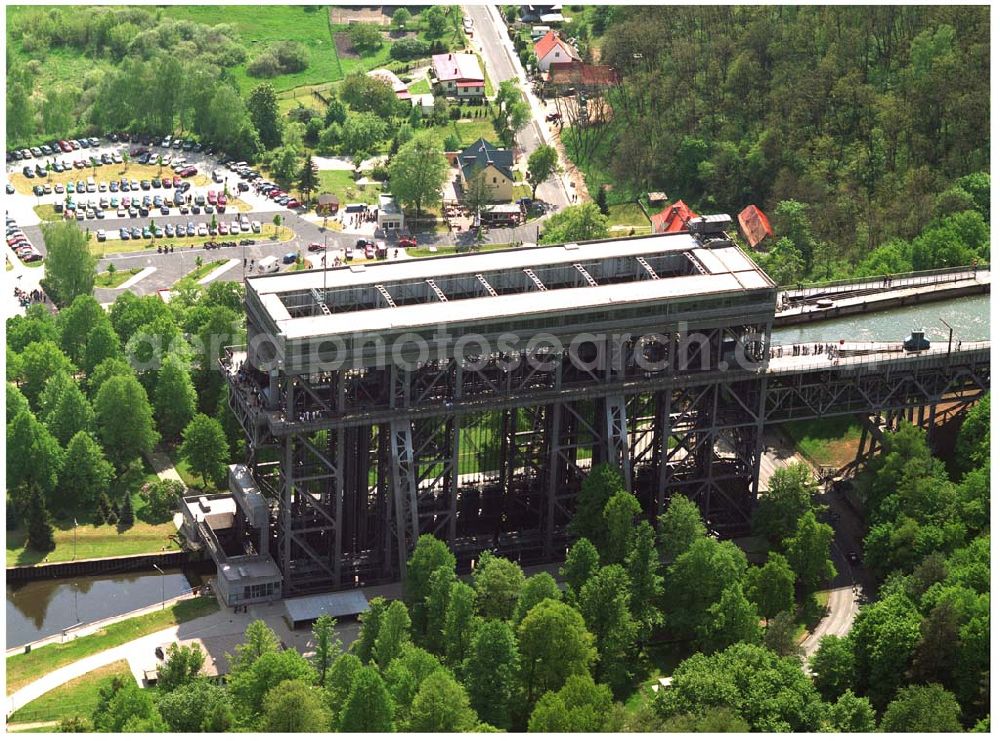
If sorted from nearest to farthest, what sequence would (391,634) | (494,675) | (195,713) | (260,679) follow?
(195,713) → (260,679) → (494,675) → (391,634)

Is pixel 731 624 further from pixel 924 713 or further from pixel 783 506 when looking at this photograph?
pixel 783 506

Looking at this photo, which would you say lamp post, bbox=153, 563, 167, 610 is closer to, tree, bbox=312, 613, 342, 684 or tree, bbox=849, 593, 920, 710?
tree, bbox=312, 613, 342, 684

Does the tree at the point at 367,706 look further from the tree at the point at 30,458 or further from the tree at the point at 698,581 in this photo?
the tree at the point at 30,458

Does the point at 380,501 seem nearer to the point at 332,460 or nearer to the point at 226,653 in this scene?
the point at 332,460

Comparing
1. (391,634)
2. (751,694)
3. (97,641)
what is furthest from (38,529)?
(751,694)

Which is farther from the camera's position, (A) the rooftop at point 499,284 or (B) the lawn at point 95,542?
(B) the lawn at point 95,542

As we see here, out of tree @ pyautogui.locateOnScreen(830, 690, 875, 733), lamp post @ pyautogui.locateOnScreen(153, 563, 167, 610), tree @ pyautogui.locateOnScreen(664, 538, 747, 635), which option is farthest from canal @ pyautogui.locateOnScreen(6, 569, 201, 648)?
tree @ pyautogui.locateOnScreen(830, 690, 875, 733)

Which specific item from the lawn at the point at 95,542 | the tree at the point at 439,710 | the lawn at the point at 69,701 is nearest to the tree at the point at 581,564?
the tree at the point at 439,710
